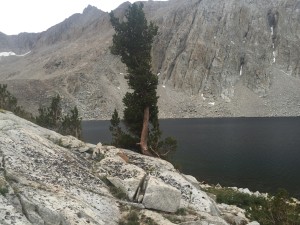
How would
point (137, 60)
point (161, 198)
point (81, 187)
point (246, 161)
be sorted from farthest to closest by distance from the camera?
point (246, 161), point (137, 60), point (161, 198), point (81, 187)

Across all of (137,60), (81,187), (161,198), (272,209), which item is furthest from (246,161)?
(81,187)

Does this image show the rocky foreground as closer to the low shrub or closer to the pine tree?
the low shrub

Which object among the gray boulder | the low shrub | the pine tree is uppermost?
the pine tree

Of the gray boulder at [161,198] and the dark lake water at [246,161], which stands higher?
the gray boulder at [161,198]

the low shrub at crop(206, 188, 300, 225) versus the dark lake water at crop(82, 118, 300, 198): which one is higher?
the low shrub at crop(206, 188, 300, 225)

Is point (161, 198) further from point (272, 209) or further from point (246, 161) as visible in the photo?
point (246, 161)

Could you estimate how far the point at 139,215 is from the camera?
1889 centimetres

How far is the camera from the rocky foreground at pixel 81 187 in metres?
16.0

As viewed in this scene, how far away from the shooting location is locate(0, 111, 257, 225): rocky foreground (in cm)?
1605

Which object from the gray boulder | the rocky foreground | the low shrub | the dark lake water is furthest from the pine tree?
the dark lake water

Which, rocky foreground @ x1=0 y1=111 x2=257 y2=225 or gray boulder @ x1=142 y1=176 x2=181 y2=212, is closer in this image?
rocky foreground @ x1=0 y1=111 x2=257 y2=225

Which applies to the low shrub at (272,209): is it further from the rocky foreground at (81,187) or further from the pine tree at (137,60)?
the pine tree at (137,60)

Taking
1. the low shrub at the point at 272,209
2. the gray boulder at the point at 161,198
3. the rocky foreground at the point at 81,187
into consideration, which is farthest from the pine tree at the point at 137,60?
the gray boulder at the point at 161,198

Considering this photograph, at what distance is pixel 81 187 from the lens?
1972cm
